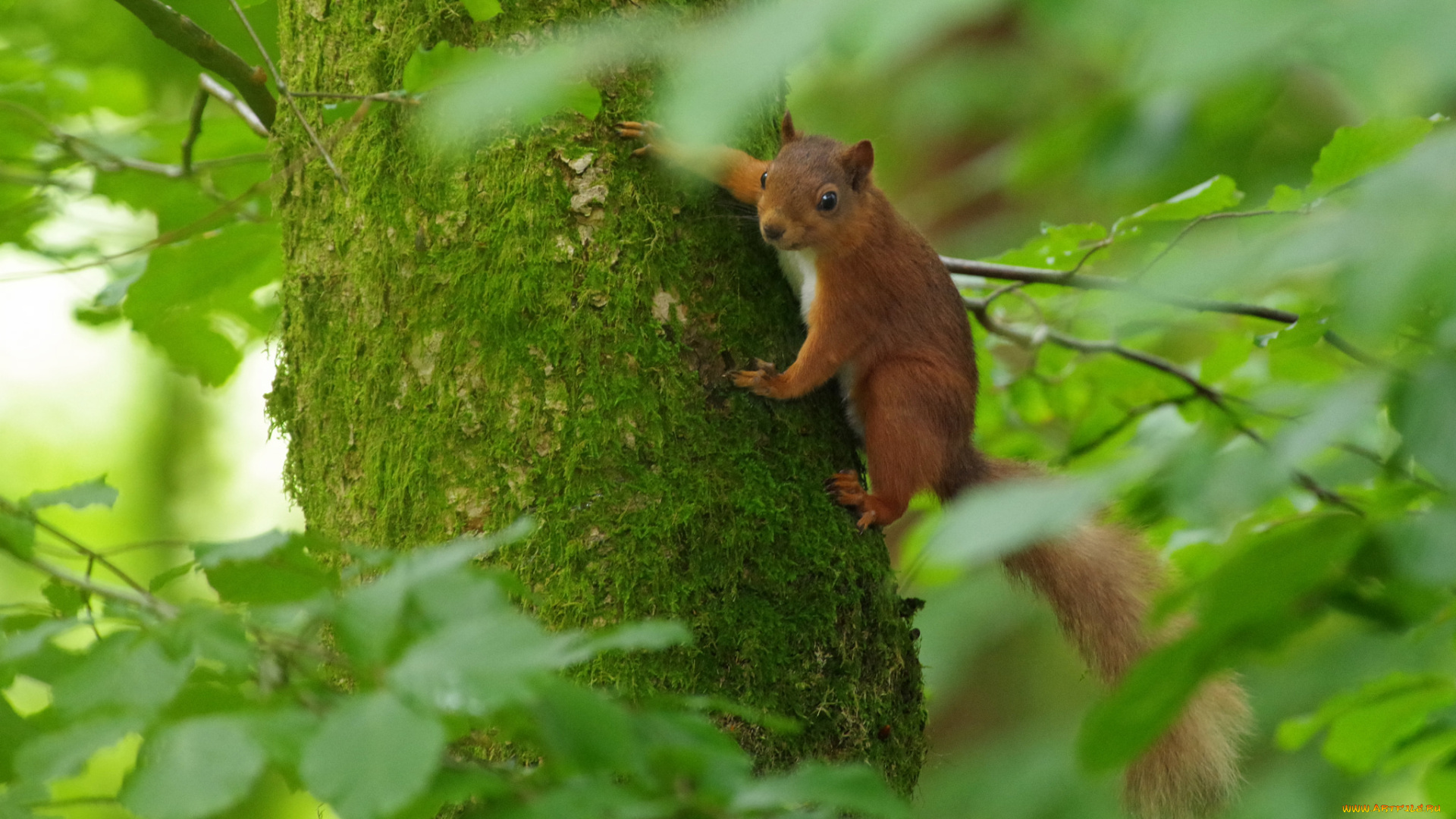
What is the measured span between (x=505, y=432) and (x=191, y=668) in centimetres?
98

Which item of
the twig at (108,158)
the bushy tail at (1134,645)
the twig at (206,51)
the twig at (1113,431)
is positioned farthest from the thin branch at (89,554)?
the twig at (1113,431)

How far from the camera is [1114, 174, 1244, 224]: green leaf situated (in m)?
2.48

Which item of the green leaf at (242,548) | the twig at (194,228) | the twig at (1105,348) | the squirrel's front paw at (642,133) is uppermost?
the twig at (194,228)

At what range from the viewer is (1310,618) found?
1002 millimetres

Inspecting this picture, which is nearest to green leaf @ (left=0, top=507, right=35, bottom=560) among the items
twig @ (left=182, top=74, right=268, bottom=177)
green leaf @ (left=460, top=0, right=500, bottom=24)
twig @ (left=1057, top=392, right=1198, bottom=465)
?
green leaf @ (left=460, top=0, right=500, bottom=24)

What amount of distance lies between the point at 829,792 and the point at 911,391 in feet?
5.66

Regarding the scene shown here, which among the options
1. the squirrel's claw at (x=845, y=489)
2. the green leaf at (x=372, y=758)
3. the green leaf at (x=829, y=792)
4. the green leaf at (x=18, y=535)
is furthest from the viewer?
the squirrel's claw at (x=845, y=489)

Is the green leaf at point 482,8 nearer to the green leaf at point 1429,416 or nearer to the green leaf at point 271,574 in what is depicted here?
the green leaf at point 271,574

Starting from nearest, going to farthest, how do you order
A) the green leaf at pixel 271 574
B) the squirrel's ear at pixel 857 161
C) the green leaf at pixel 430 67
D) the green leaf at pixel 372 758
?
1. the green leaf at pixel 372 758
2. the green leaf at pixel 271 574
3. the green leaf at pixel 430 67
4. the squirrel's ear at pixel 857 161

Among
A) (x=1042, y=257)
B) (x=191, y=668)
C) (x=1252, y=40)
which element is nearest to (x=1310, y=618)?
(x=1252, y=40)

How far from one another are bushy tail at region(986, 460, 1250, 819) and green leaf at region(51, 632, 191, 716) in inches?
74.3

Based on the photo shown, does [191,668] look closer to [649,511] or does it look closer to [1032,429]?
[649,511]

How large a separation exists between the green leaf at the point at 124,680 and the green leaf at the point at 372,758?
18 cm

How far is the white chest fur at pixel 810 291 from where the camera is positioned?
2.48 meters
